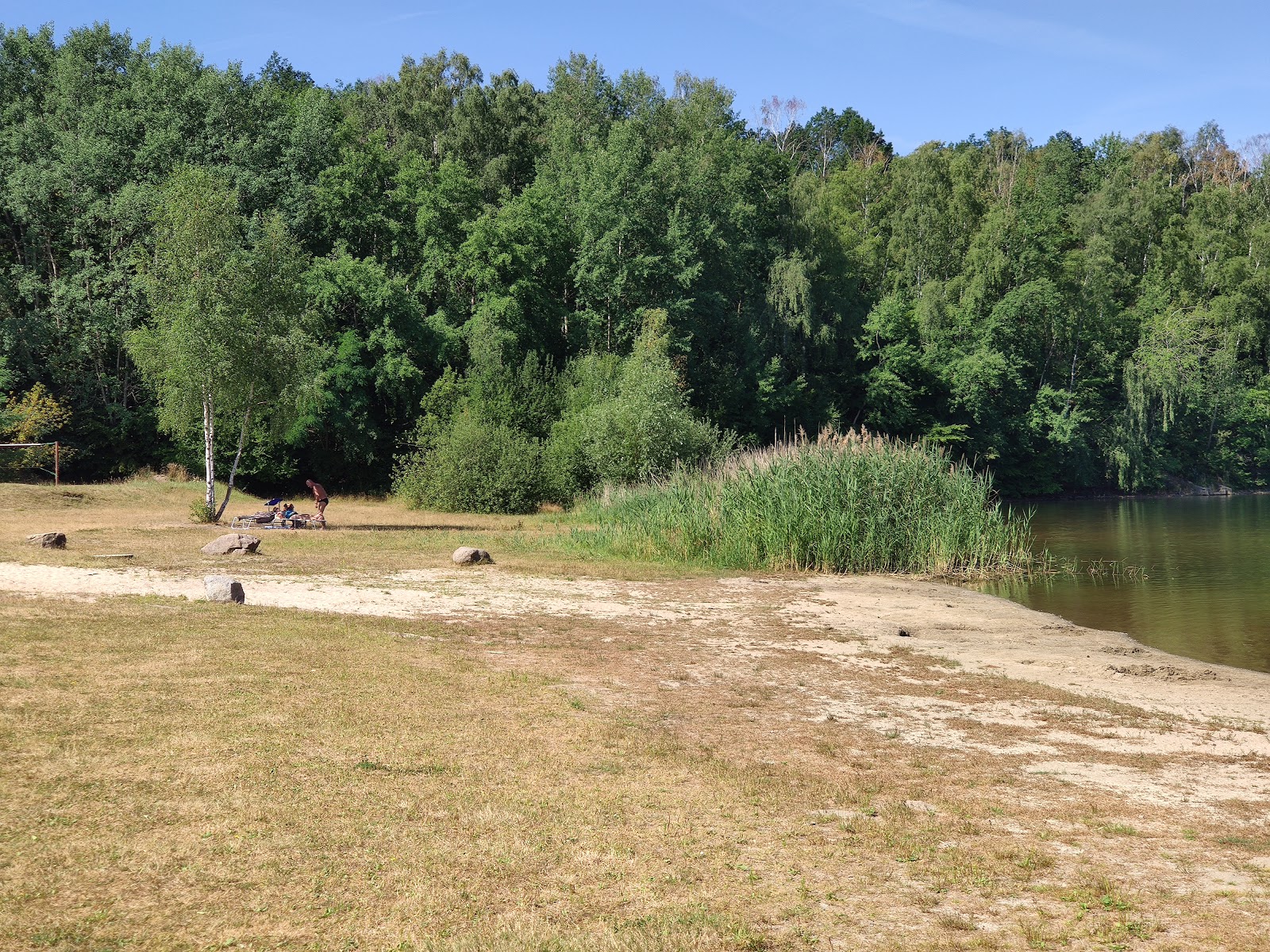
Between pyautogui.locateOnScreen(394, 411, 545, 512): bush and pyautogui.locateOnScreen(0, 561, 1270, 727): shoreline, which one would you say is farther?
pyautogui.locateOnScreen(394, 411, 545, 512): bush

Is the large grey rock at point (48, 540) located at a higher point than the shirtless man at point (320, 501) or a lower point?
lower

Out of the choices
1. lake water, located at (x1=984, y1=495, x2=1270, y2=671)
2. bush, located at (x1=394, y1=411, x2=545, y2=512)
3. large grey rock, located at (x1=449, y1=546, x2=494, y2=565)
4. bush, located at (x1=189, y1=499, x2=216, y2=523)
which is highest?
bush, located at (x1=394, y1=411, x2=545, y2=512)

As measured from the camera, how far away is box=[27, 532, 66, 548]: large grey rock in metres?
22.9

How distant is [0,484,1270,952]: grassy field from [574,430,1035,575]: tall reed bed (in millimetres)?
12756

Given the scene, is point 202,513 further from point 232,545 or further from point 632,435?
point 632,435

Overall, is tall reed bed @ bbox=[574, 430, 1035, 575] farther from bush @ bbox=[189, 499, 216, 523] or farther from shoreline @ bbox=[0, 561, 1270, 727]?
bush @ bbox=[189, 499, 216, 523]

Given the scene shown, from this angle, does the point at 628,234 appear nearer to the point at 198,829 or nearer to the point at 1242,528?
the point at 1242,528

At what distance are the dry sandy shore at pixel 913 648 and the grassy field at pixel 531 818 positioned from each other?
32 cm

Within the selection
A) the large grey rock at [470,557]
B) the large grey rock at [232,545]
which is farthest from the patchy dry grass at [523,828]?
the large grey rock at [470,557]

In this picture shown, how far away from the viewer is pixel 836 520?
2641cm

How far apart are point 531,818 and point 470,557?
52.7 feet

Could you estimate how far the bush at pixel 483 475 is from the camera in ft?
138

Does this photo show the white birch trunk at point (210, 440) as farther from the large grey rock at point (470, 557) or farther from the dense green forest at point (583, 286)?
the large grey rock at point (470, 557)

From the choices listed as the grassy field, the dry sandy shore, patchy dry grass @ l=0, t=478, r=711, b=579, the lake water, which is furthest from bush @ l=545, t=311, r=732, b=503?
the grassy field
